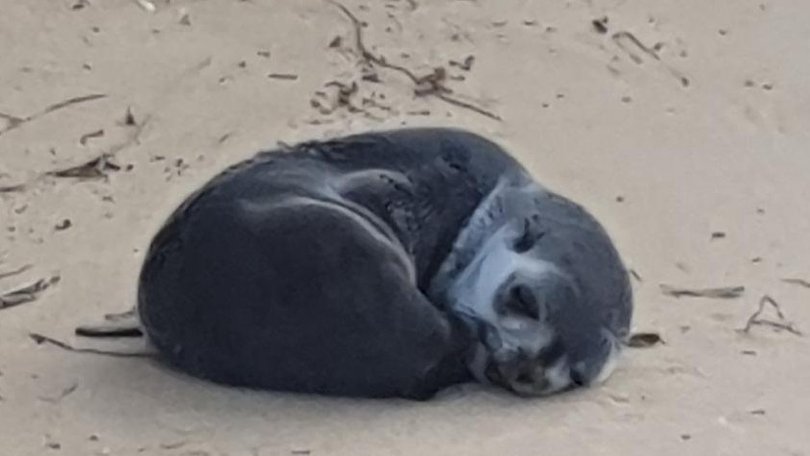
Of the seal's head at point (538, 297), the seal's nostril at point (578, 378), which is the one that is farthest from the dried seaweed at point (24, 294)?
the seal's nostril at point (578, 378)

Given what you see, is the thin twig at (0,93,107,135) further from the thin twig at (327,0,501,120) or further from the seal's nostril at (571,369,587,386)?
the seal's nostril at (571,369,587,386)

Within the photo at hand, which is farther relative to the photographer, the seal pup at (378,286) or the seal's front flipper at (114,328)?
the seal's front flipper at (114,328)

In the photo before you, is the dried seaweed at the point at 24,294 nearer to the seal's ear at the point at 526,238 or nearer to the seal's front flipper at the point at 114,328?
the seal's front flipper at the point at 114,328

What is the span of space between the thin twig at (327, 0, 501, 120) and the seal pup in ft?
2.12

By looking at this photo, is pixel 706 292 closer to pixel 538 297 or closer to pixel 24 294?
pixel 538 297

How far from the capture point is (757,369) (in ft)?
6.12

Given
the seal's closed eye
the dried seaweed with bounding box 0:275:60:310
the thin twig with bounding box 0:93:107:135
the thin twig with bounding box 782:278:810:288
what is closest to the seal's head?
the seal's closed eye

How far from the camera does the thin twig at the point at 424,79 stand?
252cm

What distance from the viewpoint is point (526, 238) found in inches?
72.3

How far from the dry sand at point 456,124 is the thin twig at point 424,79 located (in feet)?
0.04

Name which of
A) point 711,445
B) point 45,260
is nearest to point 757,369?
point 711,445

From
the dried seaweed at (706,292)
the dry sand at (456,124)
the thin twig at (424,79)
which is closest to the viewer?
the dry sand at (456,124)

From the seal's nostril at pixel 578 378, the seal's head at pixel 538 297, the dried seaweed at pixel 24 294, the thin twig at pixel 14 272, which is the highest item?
the seal's head at pixel 538 297

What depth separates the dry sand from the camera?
1744mm
